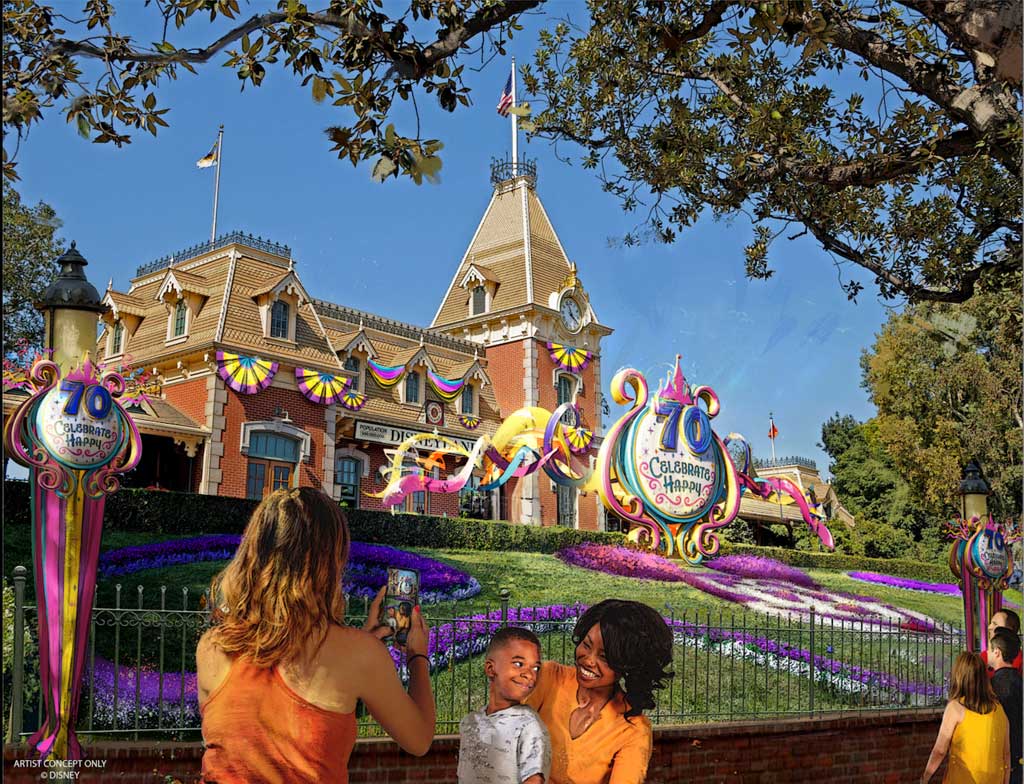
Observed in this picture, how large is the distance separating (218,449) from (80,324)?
15237 millimetres

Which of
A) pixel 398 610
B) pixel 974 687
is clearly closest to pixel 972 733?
pixel 974 687

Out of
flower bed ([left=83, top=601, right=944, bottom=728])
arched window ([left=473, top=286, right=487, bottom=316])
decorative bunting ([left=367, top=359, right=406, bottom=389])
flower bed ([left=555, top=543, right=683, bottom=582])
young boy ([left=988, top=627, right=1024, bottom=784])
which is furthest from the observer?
arched window ([left=473, top=286, right=487, bottom=316])

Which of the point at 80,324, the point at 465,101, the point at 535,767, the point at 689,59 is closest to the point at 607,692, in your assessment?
the point at 535,767

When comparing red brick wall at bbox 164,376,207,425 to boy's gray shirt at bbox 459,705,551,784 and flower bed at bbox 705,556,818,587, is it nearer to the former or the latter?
flower bed at bbox 705,556,818,587

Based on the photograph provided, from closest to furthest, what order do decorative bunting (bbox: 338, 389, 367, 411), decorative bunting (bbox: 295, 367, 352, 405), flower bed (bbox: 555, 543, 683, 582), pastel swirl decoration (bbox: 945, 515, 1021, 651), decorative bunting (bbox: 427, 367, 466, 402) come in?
pastel swirl decoration (bbox: 945, 515, 1021, 651) → flower bed (bbox: 555, 543, 683, 582) → decorative bunting (bbox: 295, 367, 352, 405) → decorative bunting (bbox: 338, 389, 367, 411) → decorative bunting (bbox: 427, 367, 466, 402)

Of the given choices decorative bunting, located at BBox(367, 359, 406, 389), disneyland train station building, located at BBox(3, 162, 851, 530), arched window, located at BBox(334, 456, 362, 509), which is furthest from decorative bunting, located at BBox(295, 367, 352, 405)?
decorative bunting, located at BBox(367, 359, 406, 389)

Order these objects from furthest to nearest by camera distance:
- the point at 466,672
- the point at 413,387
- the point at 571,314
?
the point at 571,314
the point at 413,387
the point at 466,672

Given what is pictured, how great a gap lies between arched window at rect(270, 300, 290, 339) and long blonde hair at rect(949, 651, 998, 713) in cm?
1837

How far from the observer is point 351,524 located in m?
17.3

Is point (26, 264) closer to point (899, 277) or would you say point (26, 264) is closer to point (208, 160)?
point (208, 160)

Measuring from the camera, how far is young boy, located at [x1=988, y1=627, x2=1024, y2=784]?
625cm

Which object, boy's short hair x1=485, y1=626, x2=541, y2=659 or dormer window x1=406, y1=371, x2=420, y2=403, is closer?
boy's short hair x1=485, y1=626, x2=541, y2=659

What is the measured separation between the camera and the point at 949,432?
1147 inches

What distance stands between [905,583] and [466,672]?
17.6 meters
